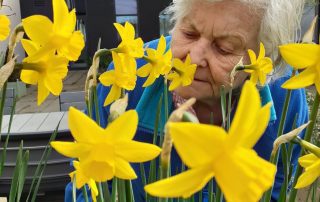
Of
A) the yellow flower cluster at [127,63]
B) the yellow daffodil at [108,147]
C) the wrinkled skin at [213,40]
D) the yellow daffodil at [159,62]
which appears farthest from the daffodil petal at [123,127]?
the wrinkled skin at [213,40]

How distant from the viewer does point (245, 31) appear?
96 cm

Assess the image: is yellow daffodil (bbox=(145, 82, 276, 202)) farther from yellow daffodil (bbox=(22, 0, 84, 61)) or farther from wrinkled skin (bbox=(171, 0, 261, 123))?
wrinkled skin (bbox=(171, 0, 261, 123))

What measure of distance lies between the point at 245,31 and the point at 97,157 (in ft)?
2.38

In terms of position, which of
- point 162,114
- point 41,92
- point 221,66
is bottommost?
point 162,114

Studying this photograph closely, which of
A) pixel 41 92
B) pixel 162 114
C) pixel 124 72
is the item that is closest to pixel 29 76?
pixel 41 92

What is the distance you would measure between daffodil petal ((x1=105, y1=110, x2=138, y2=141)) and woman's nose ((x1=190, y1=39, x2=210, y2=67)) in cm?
65

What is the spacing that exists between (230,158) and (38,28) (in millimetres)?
260

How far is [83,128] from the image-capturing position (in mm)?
290

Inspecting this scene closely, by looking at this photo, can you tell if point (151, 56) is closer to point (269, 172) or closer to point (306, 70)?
point (306, 70)

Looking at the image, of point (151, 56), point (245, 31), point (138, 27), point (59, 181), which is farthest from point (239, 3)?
point (138, 27)

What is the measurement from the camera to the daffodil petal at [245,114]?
23 centimetres

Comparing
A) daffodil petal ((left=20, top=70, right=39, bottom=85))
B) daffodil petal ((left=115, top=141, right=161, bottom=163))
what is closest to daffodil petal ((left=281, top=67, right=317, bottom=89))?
daffodil petal ((left=115, top=141, right=161, bottom=163))

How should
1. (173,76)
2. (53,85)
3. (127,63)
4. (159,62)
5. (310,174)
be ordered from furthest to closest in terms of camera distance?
(173,76) → (159,62) → (127,63) → (53,85) → (310,174)

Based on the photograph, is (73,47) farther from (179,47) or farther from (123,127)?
(179,47)
